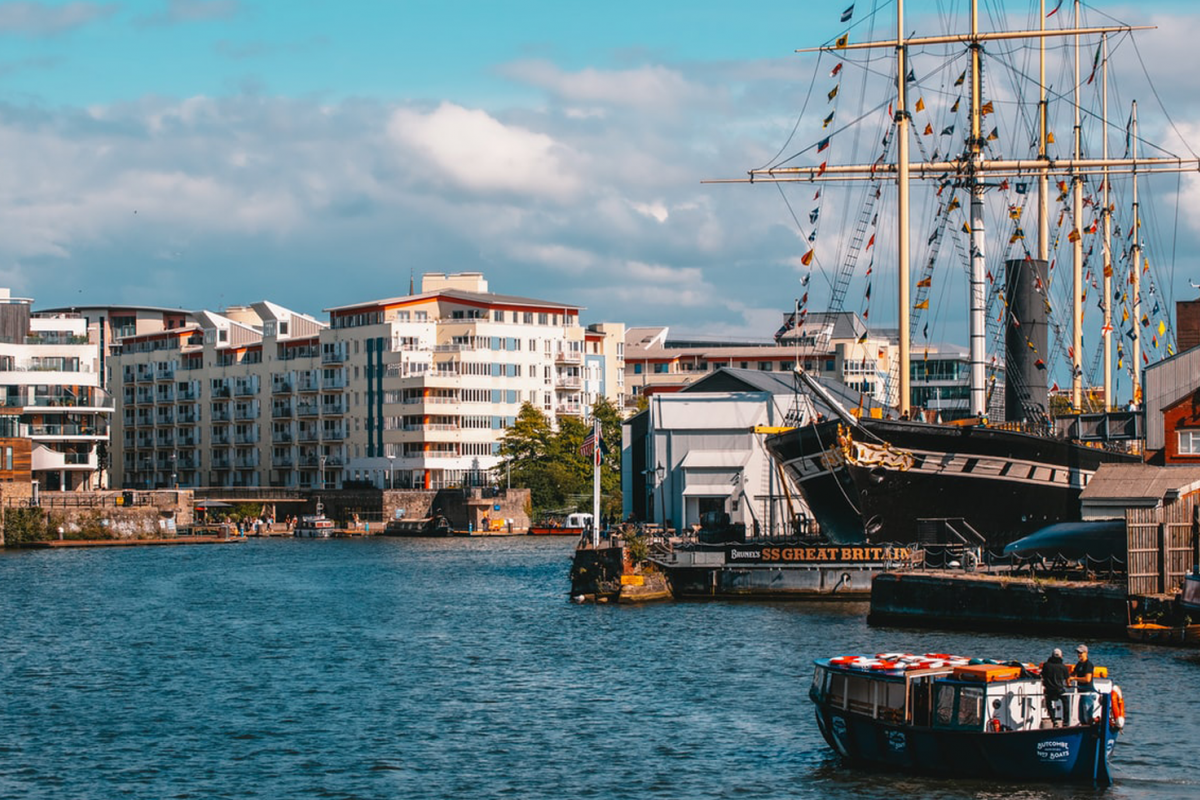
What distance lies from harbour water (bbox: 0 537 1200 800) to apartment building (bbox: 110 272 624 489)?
9000cm

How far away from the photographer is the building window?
68938 millimetres

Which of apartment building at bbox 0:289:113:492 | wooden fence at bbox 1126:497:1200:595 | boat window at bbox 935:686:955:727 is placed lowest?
boat window at bbox 935:686:955:727

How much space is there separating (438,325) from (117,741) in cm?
13689

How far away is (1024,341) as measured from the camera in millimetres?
92062

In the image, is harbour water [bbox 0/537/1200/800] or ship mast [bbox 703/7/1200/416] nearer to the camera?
harbour water [bbox 0/537/1200/800]

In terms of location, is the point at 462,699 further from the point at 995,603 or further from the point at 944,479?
the point at 944,479

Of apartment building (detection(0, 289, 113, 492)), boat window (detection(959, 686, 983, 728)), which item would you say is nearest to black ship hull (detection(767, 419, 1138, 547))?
boat window (detection(959, 686, 983, 728))

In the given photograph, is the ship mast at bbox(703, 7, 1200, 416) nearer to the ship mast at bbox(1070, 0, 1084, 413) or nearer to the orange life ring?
the ship mast at bbox(1070, 0, 1084, 413)

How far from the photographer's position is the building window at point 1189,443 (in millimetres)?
68938

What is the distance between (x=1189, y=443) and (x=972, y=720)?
38.1 meters

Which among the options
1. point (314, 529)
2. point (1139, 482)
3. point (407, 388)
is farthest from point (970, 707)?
point (407, 388)

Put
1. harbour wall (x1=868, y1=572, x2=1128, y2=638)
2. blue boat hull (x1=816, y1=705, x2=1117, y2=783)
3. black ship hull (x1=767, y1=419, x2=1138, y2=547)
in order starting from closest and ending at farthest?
1. blue boat hull (x1=816, y1=705, x2=1117, y2=783)
2. harbour wall (x1=868, y1=572, x2=1128, y2=638)
3. black ship hull (x1=767, y1=419, x2=1138, y2=547)

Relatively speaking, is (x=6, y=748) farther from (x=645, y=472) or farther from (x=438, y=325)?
(x=438, y=325)

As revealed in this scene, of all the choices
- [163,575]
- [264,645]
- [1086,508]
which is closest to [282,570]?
[163,575]
